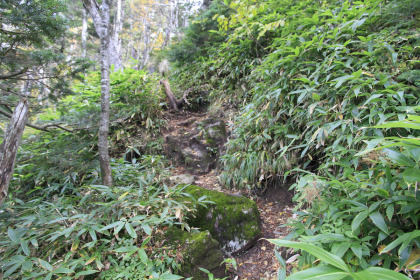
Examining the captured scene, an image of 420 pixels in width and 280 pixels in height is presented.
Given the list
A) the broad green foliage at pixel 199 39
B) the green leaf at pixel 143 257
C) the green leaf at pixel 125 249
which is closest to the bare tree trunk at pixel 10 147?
the green leaf at pixel 125 249

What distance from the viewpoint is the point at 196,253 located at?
6.67 feet

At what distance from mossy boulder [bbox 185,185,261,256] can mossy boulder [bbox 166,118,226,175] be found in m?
1.54

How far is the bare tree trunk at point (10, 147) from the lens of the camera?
1708 mm

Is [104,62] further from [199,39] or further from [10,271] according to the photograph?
[199,39]

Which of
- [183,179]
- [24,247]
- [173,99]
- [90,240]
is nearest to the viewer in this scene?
[24,247]

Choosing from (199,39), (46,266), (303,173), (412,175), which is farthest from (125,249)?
(199,39)

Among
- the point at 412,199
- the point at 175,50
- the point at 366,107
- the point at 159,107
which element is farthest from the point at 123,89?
the point at 412,199

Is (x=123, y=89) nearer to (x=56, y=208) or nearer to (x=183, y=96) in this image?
(x=183, y=96)

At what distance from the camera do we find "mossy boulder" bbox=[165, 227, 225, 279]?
1.96m

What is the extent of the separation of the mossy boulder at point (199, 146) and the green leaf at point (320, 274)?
3.57m

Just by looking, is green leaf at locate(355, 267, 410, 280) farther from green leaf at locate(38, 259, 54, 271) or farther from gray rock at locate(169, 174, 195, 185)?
gray rock at locate(169, 174, 195, 185)

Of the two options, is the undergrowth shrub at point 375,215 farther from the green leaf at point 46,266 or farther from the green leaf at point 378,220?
the green leaf at point 46,266

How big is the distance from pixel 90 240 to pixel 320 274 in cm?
212

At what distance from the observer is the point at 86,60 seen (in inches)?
113
